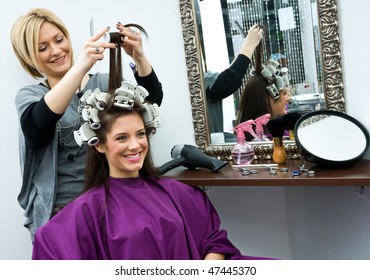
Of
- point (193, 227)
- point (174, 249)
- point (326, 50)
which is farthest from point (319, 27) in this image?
point (174, 249)

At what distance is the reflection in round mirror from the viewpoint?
5.16 feet

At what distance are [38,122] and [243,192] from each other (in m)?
1.15

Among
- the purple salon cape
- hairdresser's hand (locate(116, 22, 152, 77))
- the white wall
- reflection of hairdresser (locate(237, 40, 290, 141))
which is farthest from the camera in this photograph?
the white wall

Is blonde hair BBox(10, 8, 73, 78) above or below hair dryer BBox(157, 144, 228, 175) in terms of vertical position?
above

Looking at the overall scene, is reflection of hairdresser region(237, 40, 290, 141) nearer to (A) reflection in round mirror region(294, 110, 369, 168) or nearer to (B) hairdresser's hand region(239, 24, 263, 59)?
(B) hairdresser's hand region(239, 24, 263, 59)

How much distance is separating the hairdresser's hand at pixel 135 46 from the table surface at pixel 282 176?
0.51 m

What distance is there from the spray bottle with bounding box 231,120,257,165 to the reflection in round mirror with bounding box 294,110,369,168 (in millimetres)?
253

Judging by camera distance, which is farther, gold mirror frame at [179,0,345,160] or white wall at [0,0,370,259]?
white wall at [0,0,370,259]

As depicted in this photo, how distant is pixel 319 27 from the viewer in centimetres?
168

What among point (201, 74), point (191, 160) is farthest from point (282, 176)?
point (201, 74)

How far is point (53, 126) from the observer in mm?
1545

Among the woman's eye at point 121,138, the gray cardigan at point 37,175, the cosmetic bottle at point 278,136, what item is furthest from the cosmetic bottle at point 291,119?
the gray cardigan at point 37,175

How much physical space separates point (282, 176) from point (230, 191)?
59 centimetres

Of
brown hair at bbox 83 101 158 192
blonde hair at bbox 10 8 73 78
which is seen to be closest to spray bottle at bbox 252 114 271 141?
brown hair at bbox 83 101 158 192
